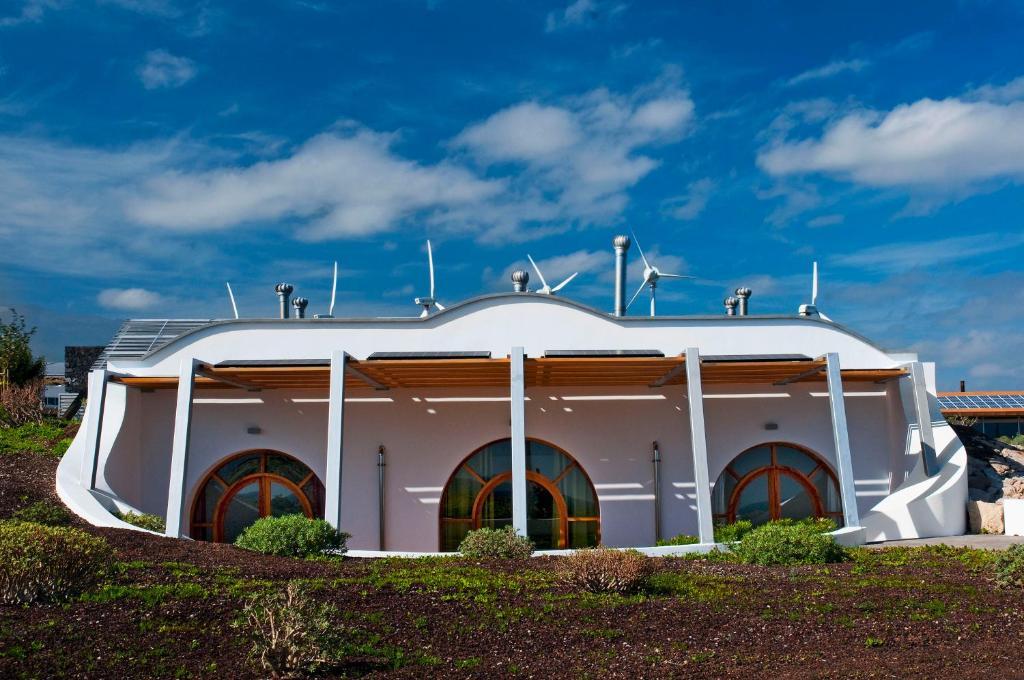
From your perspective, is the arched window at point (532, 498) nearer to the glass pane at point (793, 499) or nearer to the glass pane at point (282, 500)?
the glass pane at point (282, 500)

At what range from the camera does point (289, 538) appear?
13812 millimetres

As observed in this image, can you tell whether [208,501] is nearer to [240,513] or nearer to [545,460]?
[240,513]

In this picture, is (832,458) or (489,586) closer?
(489,586)

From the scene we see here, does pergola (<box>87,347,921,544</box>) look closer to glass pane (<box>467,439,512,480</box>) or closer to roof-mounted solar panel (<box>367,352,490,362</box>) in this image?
roof-mounted solar panel (<box>367,352,490,362</box>)

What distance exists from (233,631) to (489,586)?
322 cm

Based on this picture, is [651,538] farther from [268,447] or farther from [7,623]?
[7,623]

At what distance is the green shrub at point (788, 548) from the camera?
522 inches

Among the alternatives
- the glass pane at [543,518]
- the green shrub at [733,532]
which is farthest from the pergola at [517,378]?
the glass pane at [543,518]

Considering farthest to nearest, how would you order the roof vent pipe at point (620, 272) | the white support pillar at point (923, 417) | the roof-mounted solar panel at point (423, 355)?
the roof vent pipe at point (620, 272), the white support pillar at point (923, 417), the roof-mounted solar panel at point (423, 355)

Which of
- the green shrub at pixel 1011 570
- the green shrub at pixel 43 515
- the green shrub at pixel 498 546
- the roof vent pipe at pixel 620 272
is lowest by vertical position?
the green shrub at pixel 1011 570

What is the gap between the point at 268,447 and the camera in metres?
20.0

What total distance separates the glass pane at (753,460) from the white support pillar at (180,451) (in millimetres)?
11020

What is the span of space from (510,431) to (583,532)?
2.57 m

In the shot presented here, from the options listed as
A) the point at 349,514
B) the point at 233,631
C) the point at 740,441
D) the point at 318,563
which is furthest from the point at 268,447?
the point at 233,631
